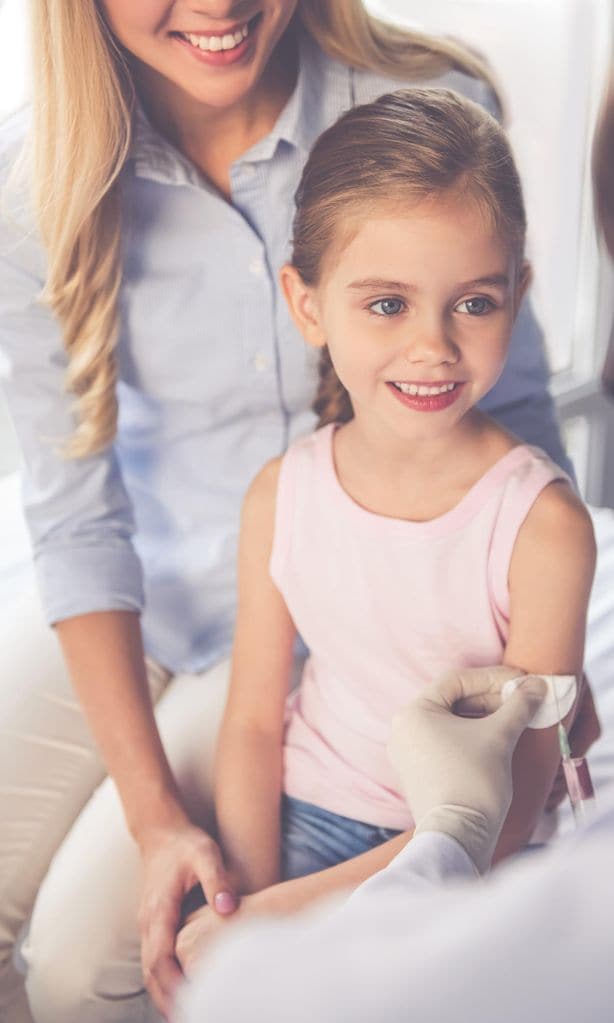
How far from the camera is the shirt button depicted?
38.6 inches

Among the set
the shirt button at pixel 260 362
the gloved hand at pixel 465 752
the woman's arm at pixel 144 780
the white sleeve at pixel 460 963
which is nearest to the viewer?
the white sleeve at pixel 460 963

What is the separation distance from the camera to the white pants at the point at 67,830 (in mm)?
912

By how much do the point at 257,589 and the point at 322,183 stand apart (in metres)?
0.33

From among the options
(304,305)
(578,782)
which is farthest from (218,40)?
(578,782)

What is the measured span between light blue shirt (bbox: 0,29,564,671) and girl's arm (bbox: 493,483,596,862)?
0.58ft

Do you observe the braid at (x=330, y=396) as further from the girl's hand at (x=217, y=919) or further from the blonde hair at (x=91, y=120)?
the girl's hand at (x=217, y=919)

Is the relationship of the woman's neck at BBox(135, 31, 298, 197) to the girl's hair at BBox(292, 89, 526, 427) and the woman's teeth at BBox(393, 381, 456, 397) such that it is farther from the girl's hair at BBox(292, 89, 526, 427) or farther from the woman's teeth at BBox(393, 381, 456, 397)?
the woman's teeth at BBox(393, 381, 456, 397)

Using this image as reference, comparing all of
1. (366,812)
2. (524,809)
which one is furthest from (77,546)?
(524,809)

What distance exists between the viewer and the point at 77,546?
1.05 metres

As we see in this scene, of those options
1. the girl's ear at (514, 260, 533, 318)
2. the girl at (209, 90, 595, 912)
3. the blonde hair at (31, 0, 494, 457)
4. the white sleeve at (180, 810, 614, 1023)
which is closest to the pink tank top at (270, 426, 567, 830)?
the girl at (209, 90, 595, 912)

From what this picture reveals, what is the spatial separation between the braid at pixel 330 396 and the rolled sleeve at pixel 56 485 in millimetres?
226

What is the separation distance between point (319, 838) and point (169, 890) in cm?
12

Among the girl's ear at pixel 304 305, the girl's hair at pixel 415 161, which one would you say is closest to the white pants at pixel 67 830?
the girl's ear at pixel 304 305

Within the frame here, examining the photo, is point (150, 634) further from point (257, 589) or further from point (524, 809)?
point (524, 809)
